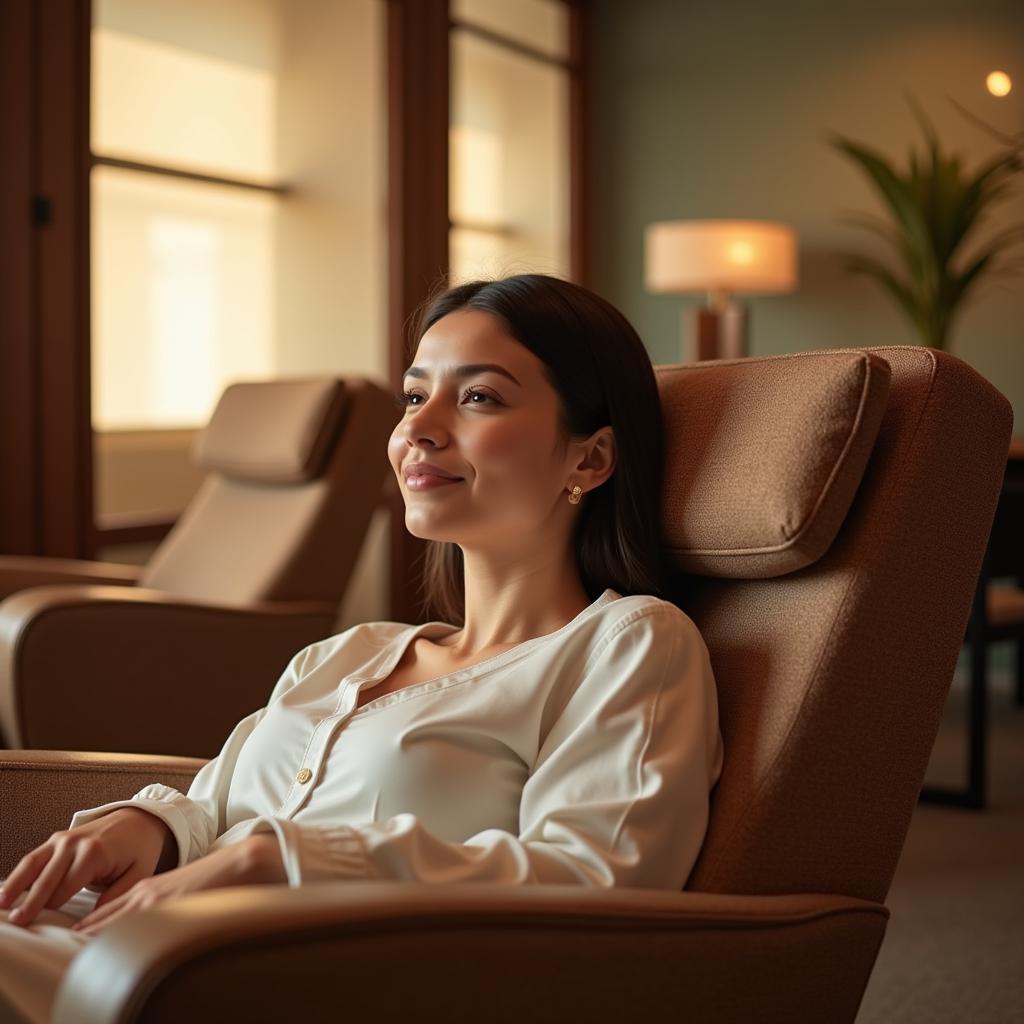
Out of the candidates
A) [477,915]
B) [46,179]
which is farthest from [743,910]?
[46,179]

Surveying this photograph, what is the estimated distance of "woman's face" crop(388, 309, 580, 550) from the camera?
1.33 m

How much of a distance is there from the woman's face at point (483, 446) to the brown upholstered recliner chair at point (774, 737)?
0.13 meters

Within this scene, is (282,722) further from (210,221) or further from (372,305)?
(372,305)

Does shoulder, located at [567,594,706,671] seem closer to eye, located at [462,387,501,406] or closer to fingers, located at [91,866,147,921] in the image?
eye, located at [462,387,501,406]

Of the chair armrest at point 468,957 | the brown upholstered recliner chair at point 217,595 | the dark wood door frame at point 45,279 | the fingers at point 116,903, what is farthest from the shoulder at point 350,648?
the dark wood door frame at point 45,279

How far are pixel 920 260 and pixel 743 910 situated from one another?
4006 millimetres

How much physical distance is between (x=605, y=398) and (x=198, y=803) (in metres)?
0.58

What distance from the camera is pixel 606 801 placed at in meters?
1.10

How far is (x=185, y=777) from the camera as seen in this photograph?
1509 mm

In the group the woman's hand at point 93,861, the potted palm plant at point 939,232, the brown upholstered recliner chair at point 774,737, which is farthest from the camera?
the potted palm plant at point 939,232

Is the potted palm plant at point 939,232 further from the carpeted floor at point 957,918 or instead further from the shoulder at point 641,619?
the shoulder at point 641,619

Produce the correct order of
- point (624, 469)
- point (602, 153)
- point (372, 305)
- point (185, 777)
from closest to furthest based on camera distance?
1. point (624, 469)
2. point (185, 777)
3. point (372, 305)
4. point (602, 153)

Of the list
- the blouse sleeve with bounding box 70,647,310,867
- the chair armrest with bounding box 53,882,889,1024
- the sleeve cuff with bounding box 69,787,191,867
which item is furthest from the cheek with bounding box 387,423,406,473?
the chair armrest with bounding box 53,882,889,1024

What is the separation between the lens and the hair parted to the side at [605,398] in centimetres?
136
